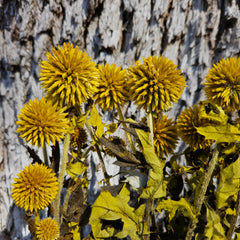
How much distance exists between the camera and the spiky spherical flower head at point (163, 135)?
1.10 metres

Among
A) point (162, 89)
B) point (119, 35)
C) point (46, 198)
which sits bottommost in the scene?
point (46, 198)

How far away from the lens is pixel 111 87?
3.37 ft

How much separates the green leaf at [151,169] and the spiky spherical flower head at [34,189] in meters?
0.36

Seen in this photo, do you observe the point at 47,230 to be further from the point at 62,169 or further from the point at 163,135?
the point at 163,135

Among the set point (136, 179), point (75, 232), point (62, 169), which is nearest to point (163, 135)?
point (136, 179)

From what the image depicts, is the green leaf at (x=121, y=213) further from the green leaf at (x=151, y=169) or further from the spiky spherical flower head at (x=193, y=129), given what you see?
the spiky spherical flower head at (x=193, y=129)

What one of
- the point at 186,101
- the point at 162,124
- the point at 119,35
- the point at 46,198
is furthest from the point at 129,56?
the point at 46,198

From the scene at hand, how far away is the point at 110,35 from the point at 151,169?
96cm

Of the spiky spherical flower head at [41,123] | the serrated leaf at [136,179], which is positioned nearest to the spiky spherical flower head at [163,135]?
the serrated leaf at [136,179]

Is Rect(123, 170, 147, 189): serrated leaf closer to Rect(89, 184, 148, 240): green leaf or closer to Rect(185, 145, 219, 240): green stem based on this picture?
Rect(89, 184, 148, 240): green leaf

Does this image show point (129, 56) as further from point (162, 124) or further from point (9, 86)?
point (9, 86)

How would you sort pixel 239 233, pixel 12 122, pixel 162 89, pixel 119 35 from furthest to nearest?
1. pixel 12 122
2. pixel 119 35
3. pixel 239 233
4. pixel 162 89

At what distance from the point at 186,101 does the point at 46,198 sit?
1.20m

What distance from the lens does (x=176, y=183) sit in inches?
45.6
